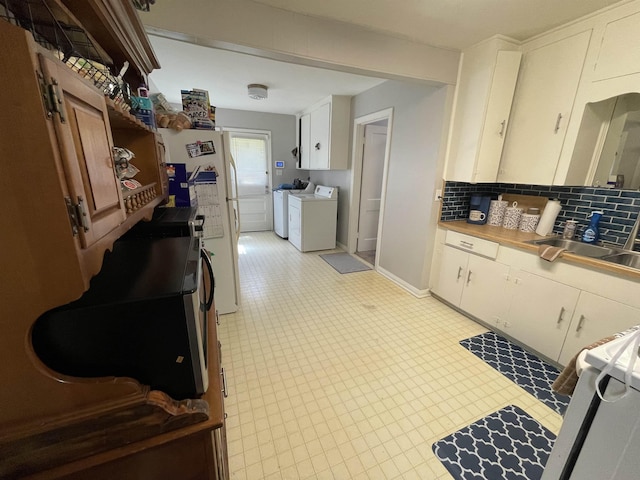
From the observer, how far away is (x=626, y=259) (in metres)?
1.85

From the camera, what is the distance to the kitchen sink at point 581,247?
195cm

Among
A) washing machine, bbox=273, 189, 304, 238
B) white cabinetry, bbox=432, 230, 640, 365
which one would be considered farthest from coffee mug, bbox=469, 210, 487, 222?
washing machine, bbox=273, 189, 304, 238

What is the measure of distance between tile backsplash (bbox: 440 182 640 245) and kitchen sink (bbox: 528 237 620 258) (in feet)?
0.33

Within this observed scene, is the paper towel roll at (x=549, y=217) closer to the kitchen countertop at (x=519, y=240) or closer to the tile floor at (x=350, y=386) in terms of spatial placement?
the kitchen countertop at (x=519, y=240)

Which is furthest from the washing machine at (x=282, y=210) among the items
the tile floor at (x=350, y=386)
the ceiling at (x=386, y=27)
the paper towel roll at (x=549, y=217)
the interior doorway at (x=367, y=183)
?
the paper towel roll at (x=549, y=217)

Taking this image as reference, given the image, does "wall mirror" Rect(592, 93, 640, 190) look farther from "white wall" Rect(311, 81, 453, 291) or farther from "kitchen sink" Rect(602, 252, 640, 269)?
"white wall" Rect(311, 81, 453, 291)

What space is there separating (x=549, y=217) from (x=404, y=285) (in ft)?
5.01

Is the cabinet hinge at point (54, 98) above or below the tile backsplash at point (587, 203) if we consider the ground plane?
above

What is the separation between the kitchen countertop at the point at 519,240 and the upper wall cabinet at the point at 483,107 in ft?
1.51

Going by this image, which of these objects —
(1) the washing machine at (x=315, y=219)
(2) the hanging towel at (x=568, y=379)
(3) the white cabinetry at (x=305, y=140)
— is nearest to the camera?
(2) the hanging towel at (x=568, y=379)

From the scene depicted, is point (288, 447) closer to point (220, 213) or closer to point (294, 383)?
point (294, 383)

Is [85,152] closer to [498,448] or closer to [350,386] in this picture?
[350,386]

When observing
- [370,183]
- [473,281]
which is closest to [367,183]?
[370,183]

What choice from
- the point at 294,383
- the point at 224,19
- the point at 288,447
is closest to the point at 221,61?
the point at 224,19
